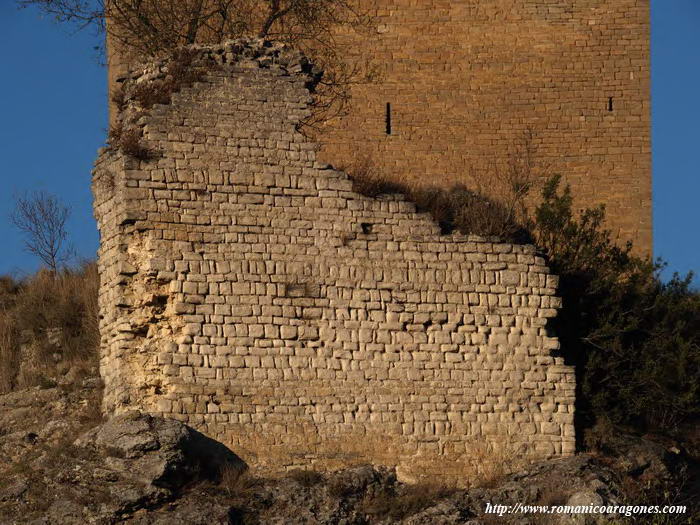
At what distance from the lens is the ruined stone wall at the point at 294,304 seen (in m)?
14.6

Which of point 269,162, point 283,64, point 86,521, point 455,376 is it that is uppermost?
point 283,64

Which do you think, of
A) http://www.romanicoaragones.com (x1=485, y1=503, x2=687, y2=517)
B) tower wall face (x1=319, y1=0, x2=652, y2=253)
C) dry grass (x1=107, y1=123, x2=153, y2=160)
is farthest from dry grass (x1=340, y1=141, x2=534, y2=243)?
tower wall face (x1=319, y1=0, x2=652, y2=253)

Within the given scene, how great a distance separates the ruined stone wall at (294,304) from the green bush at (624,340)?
1.15 meters

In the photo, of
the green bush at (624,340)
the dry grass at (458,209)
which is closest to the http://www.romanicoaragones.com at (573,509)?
the green bush at (624,340)

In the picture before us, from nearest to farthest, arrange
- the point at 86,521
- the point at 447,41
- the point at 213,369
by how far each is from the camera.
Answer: the point at 86,521 → the point at 213,369 → the point at 447,41

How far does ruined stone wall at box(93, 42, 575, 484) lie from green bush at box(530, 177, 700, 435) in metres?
1.15

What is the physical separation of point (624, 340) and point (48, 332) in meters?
6.32

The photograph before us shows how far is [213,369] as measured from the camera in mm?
14508

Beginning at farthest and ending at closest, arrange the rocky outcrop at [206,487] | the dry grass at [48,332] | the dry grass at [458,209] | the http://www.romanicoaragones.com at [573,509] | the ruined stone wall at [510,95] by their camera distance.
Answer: the ruined stone wall at [510,95] < the dry grass at [48,332] < the dry grass at [458,209] < the http://www.romanicoaragones.com at [573,509] < the rocky outcrop at [206,487]

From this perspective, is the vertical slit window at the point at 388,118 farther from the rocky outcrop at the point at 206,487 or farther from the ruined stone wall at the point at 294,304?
the rocky outcrop at the point at 206,487

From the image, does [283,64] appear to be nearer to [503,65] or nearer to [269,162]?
[269,162]

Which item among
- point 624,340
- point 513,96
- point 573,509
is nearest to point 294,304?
point 573,509

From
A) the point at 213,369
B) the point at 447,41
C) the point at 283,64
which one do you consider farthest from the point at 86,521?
the point at 447,41

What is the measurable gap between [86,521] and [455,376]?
3.78 m
